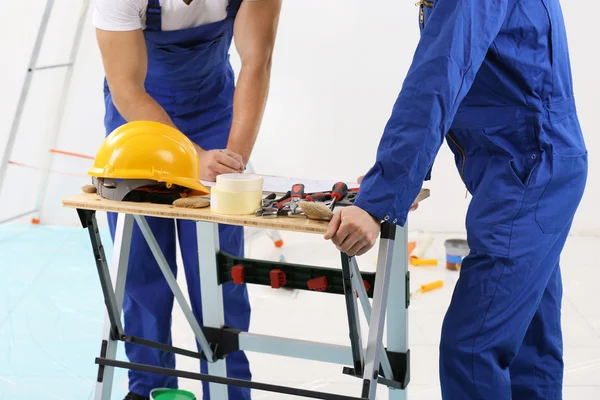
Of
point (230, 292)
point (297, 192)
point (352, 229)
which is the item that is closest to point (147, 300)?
point (230, 292)

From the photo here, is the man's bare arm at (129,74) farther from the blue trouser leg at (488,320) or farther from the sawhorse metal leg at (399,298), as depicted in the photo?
the blue trouser leg at (488,320)

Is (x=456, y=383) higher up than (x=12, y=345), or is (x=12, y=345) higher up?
(x=456, y=383)

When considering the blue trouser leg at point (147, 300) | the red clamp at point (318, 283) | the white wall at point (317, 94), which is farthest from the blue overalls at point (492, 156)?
the white wall at point (317, 94)

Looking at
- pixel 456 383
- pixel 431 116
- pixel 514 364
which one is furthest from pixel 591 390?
pixel 431 116

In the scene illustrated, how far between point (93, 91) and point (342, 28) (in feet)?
4.44

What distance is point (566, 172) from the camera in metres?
1.76

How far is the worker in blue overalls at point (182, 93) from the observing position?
7.30ft

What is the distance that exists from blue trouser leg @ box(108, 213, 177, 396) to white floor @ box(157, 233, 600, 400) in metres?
0.32

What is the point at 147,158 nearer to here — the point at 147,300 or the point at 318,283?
the point at 318,283

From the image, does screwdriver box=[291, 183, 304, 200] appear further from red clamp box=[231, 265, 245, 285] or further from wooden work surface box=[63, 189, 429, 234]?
red clamp box=[231, 265, 245, 285]

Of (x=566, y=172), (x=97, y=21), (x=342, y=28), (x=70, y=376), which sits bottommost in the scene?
(x=70, y=376)

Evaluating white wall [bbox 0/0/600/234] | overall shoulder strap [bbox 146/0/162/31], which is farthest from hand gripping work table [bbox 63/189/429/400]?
white wall [bbox 0/0/600/234]

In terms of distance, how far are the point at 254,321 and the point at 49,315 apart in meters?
0.79

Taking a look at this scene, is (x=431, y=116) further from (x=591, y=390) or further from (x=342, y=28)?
(x=342, y=28)
